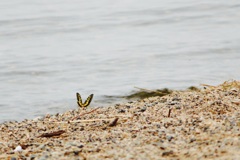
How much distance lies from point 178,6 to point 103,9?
1939 mm

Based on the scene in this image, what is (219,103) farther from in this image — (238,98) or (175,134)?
(175,134)

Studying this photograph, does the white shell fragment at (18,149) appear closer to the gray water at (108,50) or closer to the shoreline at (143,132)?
the shoreline at (143,132)

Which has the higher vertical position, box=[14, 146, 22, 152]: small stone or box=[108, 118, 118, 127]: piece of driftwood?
box=[108, 118, 118, 127]: piece of driftwood

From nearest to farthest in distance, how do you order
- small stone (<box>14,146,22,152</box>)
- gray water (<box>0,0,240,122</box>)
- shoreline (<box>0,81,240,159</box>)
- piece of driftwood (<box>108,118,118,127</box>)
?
shoreline (<box>0,81,240,159</box>) < small stone (<box>14,146,22,152</box>) < piece of driftwood (<box>108,118,118,127</box>) < gray water (<box>0,0,240,122</box>)

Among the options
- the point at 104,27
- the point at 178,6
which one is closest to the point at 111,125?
the point at 104,27

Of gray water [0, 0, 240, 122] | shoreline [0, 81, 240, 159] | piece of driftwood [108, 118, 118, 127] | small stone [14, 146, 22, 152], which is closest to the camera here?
shoreline [0, 81, 240, 159]

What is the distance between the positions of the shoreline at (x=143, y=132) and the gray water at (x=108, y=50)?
2.14m

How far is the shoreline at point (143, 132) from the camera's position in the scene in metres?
4.00

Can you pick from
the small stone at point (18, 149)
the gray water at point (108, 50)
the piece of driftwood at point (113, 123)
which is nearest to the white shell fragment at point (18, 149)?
the small stone at point (18, 149)

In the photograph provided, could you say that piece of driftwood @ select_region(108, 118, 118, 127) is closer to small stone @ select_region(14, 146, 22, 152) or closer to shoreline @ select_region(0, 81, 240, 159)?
shoreline @ select_region(0, 81, 240, 159)

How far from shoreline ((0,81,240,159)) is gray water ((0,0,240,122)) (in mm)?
2139

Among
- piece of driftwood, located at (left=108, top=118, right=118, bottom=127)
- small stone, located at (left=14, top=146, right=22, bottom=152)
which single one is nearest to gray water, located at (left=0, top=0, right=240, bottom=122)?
piece of driftwood, located at (left=108, top=118, right=118, bottom=127)

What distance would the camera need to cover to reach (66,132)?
15.9 ft

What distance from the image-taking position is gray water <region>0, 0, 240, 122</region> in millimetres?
8398
